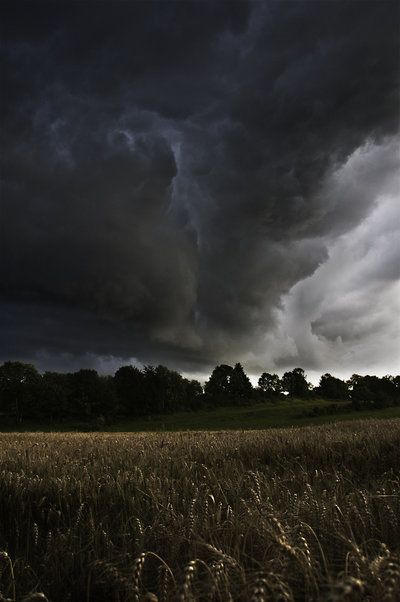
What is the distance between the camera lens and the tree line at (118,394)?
304 ft

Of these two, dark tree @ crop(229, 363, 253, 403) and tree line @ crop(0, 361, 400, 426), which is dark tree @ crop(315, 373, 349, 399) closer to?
tree line @ crop(0, 361, 400, 426)

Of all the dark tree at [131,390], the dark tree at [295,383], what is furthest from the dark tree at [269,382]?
the dark tree at [131,390]

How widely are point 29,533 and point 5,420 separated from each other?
96.0m

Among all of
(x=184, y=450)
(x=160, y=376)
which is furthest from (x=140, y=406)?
(x=184, y=450)

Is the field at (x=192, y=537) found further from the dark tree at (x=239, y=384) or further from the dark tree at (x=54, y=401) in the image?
the dark tree at (x=239, y=384)

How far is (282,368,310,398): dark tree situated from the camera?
438ft

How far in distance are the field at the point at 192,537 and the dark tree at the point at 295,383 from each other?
12951cm

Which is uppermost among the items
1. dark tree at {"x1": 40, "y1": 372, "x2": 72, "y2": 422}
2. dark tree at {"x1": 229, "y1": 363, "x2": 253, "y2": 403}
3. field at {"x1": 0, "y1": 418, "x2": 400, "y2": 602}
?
dark tree at {"x1": 229, "y1": 363, "x2": 253, "y2": 403}

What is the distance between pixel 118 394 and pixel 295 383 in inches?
2330

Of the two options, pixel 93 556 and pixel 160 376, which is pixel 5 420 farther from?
pixel 93 556

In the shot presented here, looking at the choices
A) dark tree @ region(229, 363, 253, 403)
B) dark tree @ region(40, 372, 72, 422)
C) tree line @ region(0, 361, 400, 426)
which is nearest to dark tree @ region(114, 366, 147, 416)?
tree line @ region(0, 361, 400, 426)

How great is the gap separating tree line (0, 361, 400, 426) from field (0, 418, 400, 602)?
76666mm

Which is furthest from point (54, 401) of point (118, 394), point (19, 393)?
point (118, 394)

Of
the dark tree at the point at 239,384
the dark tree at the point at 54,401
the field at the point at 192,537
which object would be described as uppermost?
the dark tree at the point at 239,384
